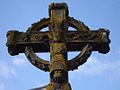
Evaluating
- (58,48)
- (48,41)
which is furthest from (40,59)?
(48,41)

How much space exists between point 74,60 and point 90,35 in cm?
77

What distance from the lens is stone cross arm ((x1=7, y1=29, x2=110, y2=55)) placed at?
7789mm

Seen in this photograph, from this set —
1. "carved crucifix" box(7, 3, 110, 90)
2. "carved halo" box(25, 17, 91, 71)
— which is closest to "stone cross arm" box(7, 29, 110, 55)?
"carved crucifix" box(7, 3, 110, 90)

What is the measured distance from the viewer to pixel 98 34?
7.93m

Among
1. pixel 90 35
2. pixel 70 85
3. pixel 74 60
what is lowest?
pixel 70 85

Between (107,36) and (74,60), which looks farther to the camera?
(107,36)

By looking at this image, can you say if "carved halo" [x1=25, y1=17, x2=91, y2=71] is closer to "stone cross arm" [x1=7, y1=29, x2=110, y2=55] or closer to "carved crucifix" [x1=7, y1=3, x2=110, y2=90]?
"carved crucifix" [x1=7, y1=3, x2=110, y2=90]

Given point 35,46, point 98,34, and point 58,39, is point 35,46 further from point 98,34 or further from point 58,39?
point 98,34

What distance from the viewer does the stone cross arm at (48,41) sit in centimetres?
779

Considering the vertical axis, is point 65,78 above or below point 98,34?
below

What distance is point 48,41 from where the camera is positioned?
7793mm

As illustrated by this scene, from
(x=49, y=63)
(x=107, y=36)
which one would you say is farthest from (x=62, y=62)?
(x=107, y=36)

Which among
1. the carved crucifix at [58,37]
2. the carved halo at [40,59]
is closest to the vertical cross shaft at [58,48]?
the carved crucifix at [58,37]

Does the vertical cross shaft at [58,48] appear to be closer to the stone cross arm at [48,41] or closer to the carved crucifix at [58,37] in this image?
the carved crucifix at [58,37]
